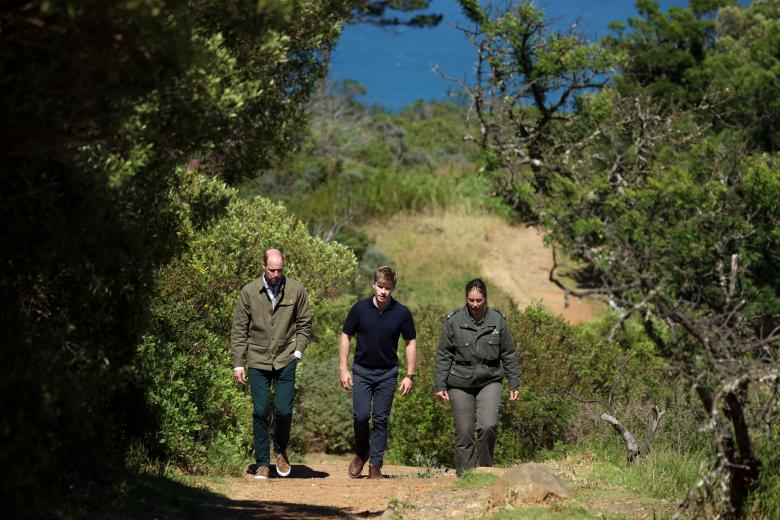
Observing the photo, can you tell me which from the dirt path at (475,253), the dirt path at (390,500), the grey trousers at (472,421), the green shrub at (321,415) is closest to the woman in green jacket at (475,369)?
the grey trousers at (472,421)

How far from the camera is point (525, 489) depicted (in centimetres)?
687

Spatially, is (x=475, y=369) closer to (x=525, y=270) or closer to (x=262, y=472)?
(x=262, y=472)

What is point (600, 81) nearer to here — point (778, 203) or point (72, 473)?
point (778, 203)

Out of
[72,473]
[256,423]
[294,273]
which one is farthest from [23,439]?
[294,273]

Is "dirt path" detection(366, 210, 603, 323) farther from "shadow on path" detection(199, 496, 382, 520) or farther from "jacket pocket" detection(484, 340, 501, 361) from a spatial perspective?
"shadow on path" detection(199, 496, 382, 520)

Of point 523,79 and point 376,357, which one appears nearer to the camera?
point 376,357

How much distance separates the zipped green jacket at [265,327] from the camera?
8.90 m

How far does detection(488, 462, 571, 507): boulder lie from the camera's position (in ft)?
22.5

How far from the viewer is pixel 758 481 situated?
6.20 metres

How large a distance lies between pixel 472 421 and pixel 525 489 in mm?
1977

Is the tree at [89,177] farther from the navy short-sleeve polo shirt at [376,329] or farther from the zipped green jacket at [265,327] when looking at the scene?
the navy short-sleeve polo shirt at [376,329]

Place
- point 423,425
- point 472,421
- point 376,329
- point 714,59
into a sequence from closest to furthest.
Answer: point 472,421 < point 376,329 < point 423,425 < point 714,59

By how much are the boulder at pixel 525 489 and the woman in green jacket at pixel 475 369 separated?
1.68m

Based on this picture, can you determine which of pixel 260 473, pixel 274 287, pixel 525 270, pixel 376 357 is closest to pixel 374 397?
pixel 376 357
